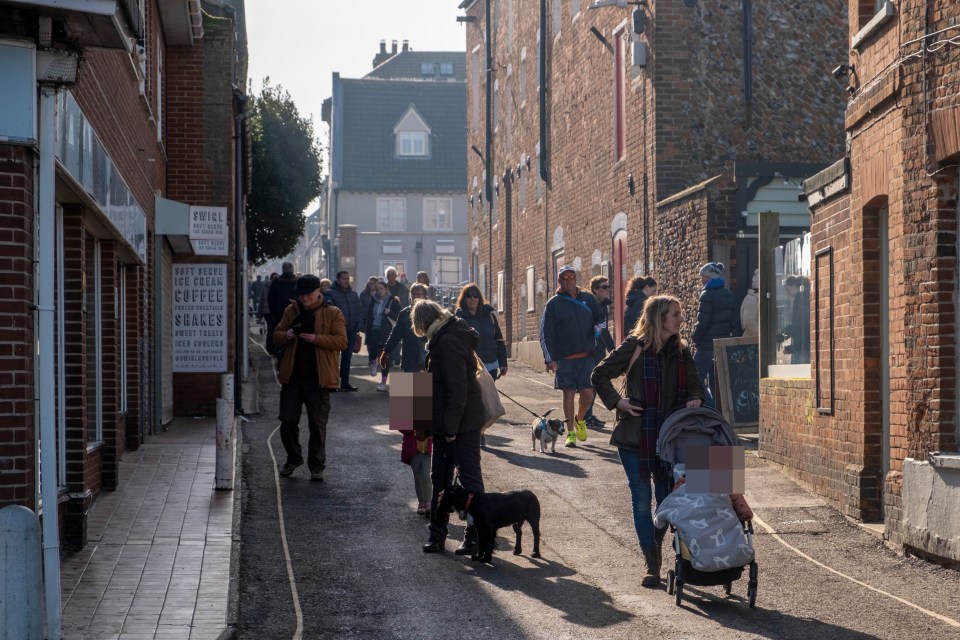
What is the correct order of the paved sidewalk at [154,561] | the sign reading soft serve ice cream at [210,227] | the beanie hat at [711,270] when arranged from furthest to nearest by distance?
the sign reading soft serve ice cream at [210,227]
the beanie hat at [711,270]
the paved sidewalk at [154,561]

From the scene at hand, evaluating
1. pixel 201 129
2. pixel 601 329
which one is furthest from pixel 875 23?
pixel 201 129

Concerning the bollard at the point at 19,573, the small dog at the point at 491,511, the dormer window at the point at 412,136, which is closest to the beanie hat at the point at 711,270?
the small dog at the point at 491,511

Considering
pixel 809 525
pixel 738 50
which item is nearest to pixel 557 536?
pixel 809 525

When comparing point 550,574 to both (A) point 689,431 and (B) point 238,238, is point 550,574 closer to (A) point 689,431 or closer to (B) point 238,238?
(A) point 689,431

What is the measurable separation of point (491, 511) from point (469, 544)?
0.44 meters

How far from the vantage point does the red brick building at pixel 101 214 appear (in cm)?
761

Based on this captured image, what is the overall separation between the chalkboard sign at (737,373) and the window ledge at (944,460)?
6.23m

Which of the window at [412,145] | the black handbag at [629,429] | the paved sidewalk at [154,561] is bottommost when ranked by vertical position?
the paved sidewalk at [154,561]

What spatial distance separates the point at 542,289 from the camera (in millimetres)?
32344

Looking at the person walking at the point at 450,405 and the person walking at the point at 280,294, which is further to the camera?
the person walking at the point at 280,294

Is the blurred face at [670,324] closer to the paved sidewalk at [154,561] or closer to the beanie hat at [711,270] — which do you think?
the paved sidewalk at [154,561]

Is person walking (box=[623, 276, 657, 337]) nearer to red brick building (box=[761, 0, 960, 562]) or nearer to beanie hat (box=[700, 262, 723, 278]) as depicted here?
beanie hat (box=[700, 262, 723, 278])

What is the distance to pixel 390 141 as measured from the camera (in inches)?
2694

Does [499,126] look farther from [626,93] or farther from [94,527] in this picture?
[94,527]
